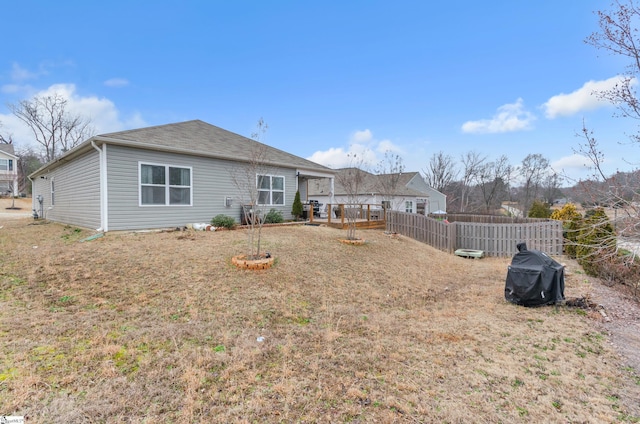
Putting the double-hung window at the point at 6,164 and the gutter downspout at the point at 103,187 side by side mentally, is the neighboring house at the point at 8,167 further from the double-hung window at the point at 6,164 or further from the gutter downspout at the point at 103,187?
the gutter downspout at the point at 103,187

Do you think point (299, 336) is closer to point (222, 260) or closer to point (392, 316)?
point (392, 316)

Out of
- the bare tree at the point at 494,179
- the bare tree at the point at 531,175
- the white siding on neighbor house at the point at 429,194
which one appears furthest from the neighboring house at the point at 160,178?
the bare tree at the point at 531,175

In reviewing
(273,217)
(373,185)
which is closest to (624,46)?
(273,217)

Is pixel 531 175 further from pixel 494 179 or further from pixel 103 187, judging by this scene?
pixel 103 187

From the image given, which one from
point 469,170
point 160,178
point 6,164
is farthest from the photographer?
point 469,170

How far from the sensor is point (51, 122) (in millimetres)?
32656

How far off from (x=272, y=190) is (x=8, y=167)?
39.8 m

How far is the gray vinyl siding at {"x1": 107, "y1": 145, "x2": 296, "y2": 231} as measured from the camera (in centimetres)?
848

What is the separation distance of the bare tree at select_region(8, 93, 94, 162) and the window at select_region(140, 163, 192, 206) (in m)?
33.7

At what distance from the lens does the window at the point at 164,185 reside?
912 centimetres

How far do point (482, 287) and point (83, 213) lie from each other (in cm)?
1268

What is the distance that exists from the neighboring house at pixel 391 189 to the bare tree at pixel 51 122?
29323 millimetres

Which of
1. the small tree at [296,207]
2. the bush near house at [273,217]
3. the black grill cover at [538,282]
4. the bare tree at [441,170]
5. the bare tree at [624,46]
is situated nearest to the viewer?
the bare tree at [624,46]

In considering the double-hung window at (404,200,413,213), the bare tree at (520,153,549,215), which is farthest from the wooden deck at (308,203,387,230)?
the bare tree at (520,153,549,215)
